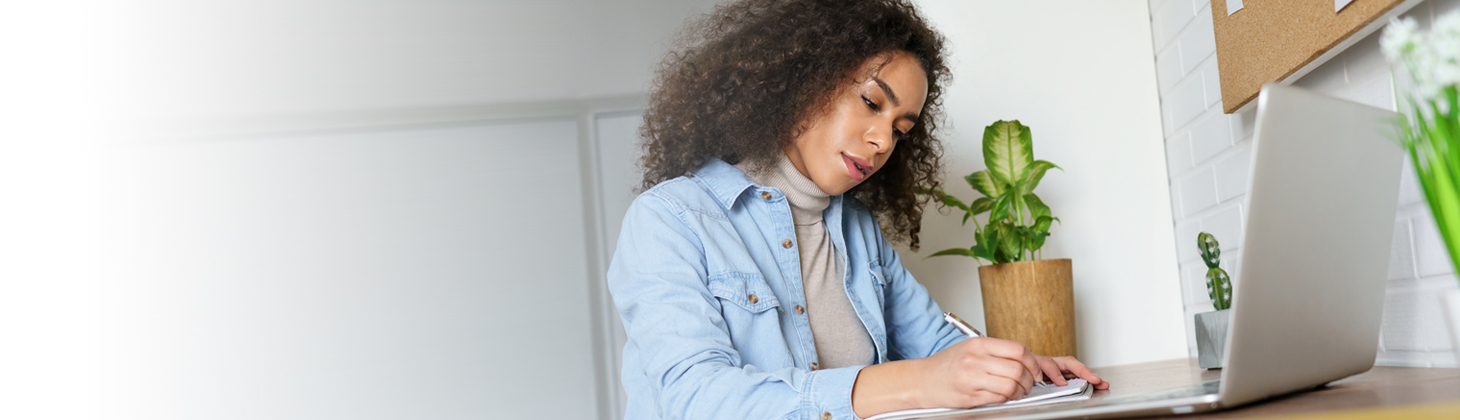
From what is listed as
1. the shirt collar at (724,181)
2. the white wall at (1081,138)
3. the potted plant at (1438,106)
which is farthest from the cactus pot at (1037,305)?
the potted plant at (1438,106)

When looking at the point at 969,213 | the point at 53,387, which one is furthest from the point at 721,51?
the point at 53,387

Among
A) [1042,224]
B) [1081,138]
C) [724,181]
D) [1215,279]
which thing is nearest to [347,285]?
[724,181]

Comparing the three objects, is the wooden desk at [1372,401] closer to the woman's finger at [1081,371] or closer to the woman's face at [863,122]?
the woman's finger at [1081,371]

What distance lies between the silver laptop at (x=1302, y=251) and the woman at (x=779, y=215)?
0.24 m

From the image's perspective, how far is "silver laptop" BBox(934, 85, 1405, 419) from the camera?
52 centimetres

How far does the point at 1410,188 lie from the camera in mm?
1009

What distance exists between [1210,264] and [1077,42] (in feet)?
2.45

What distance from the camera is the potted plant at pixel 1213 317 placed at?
3.61 feet

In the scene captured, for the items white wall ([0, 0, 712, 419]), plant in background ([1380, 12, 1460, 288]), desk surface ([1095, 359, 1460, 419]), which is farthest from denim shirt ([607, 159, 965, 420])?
white wall ([0, 0, 712, 419])

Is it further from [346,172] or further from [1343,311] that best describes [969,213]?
[346,172]

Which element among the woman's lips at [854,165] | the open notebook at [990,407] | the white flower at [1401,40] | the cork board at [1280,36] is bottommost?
the open notebook at [990,407]

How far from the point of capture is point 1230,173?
4.81 feet

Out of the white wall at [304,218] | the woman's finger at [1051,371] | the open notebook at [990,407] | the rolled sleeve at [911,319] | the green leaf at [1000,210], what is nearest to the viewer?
the open notebook at [990,407]

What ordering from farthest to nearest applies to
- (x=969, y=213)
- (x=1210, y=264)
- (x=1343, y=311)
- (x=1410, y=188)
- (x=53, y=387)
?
(x=53, y=387), (x=969, y=213), (x=1210, y=264), (x=1410, y=188), (x=1343, y=311)
